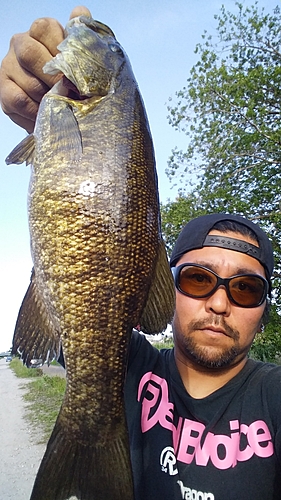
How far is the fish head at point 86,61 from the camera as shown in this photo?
1.88m

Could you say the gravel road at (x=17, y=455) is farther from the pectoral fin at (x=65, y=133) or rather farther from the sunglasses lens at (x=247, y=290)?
the pectoral fin at (x=65, y=133)

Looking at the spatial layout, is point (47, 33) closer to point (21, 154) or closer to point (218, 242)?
point (21, 154)

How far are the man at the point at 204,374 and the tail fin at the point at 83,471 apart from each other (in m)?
0.56

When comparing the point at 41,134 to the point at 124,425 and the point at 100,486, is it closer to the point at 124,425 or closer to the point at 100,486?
the point at 124,425

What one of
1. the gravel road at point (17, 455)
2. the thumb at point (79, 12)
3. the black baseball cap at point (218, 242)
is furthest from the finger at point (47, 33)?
the gravel road at point (17, 455)

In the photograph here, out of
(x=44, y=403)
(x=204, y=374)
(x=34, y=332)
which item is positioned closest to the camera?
(x=34, y=332)

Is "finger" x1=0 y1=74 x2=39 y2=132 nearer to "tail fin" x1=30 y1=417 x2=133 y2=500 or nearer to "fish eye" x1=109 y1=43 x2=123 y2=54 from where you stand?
"fish eye" x1=109 y1=43 x2=123 y2=54

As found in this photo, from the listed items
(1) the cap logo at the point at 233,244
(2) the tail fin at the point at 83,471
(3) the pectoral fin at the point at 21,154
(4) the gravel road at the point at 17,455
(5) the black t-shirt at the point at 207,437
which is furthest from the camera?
(4) the gravel road at the point at 17,455

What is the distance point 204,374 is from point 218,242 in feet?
2.37

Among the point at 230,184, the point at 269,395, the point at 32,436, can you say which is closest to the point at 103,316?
the point at 269,395

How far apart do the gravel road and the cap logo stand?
485cm

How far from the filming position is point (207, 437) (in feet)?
6.86

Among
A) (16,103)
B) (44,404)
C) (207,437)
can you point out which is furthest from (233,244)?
(44,404)

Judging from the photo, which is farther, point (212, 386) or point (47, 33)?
point (212, 386)
